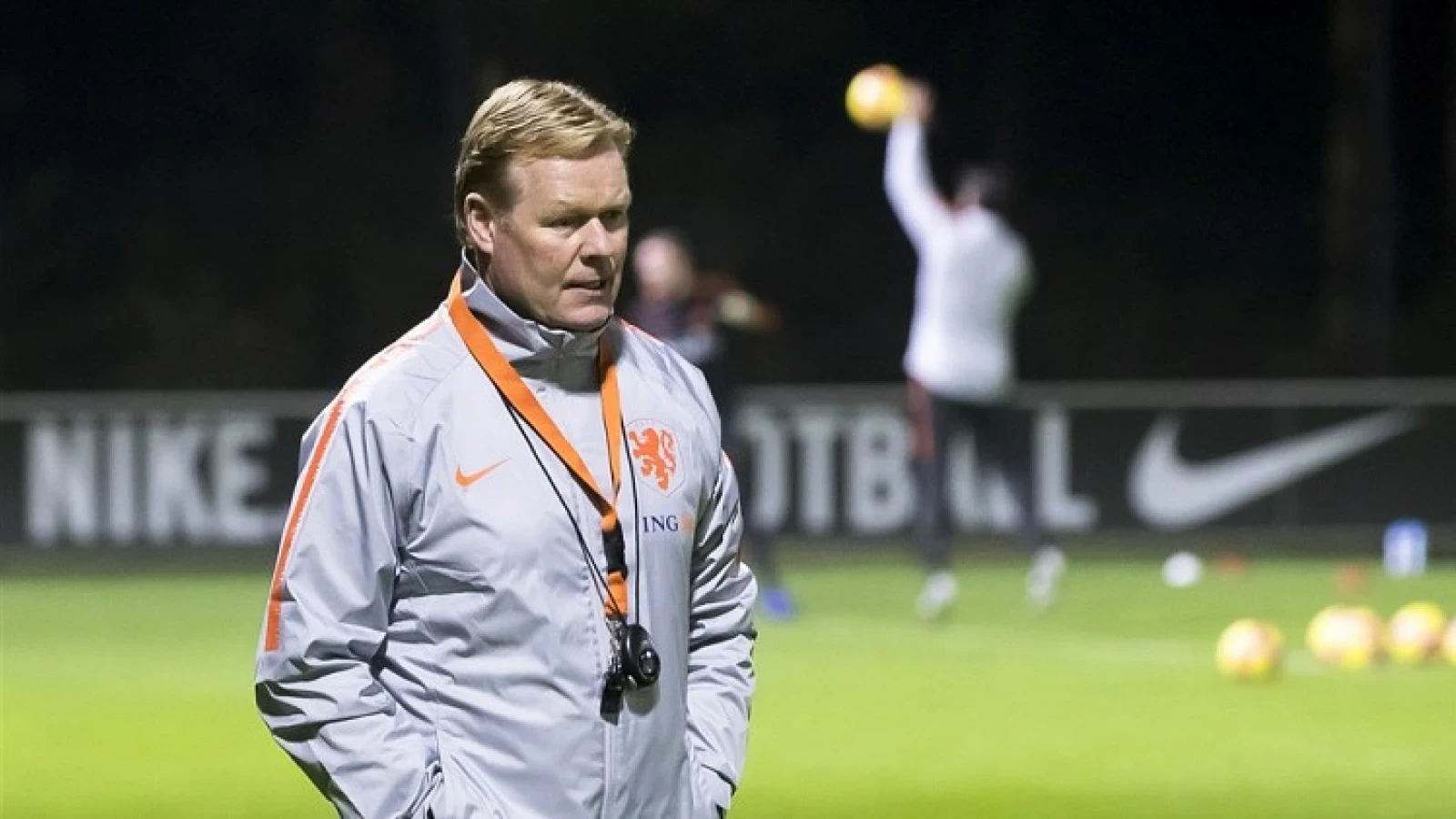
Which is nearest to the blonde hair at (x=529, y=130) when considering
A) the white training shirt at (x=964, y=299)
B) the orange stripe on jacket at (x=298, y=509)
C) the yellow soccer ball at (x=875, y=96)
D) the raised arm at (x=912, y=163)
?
the orange stripe on jacket at (x=298, y=509)

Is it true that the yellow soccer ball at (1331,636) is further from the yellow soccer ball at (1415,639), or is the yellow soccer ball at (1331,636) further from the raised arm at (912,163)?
the raised arm at (912,163)

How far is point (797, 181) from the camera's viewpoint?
80.3ft

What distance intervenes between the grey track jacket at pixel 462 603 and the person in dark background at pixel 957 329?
11108mm

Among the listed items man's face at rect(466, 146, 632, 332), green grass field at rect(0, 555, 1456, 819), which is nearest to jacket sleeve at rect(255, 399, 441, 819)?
man's face at rect(466, 146, 632, 332)

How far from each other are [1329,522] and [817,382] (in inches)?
226

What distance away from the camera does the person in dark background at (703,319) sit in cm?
1389

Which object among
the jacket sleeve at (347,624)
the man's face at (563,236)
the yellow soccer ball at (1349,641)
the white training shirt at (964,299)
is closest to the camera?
the jacket sleeve at (347,624)

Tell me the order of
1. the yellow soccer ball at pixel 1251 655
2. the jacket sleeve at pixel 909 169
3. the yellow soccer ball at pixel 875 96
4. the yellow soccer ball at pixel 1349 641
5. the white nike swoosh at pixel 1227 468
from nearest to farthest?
the yellow soccer ball at pixel 1251 655 < the yellow soccer ball at pixel 1349 641 < the jacket sleeve at pixel 909 169 < the yellow soccer ball at pixel 875 96 < the white nike swoosh at pixel 1227 468

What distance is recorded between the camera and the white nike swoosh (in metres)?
18.7

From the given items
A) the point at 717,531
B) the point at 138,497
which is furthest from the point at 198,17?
the point at 717,531

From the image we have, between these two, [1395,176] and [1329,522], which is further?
[1395,176]

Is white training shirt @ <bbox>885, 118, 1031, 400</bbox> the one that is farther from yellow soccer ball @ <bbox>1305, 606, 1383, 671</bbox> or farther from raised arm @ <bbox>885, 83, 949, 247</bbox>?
yellow soccer ball @ <bbox>1305, 606, 1383, 671</bbox>

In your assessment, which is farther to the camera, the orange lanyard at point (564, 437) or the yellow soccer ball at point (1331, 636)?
the yellow soccer ball at point (1331, 636)

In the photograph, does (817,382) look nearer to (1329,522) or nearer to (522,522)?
(1329,522)
